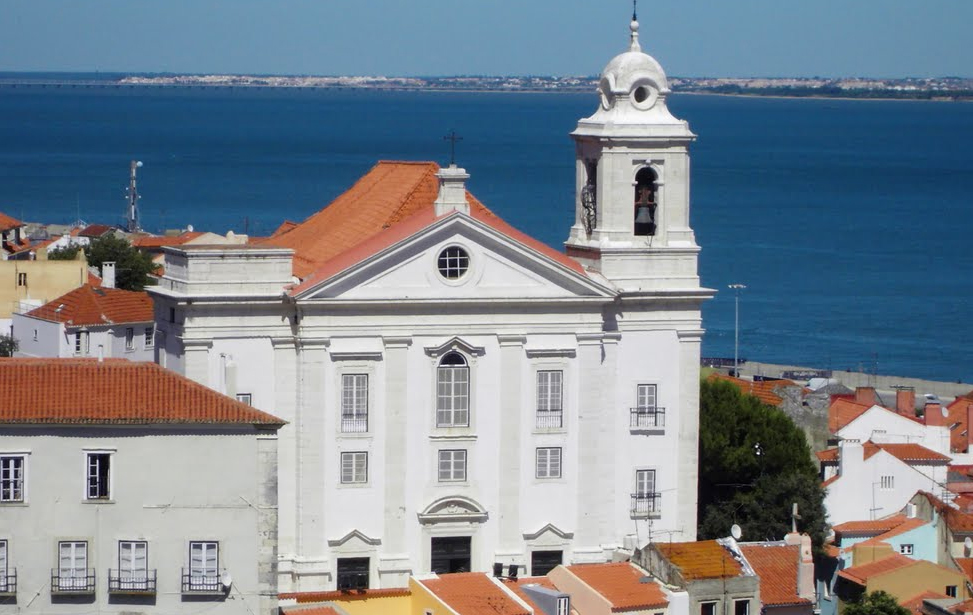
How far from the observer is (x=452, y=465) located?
48188 millimetres

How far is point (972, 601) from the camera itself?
47.1m

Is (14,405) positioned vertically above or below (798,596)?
above

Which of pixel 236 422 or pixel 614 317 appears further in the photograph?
pixel 614 317

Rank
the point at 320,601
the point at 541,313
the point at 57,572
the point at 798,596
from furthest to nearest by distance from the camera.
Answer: the point at 541,313
the point at 798,596
the point at 320,601
the point at 57,572

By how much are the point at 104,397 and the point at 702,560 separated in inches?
471

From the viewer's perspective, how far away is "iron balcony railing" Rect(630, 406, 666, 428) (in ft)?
163

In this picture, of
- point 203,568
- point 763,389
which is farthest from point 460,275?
point 763,389

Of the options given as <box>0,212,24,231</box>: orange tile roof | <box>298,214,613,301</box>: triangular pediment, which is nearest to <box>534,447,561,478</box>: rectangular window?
<box>298,214,613,301</box>: triangular pediment

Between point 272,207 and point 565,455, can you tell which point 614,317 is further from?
point 272,207

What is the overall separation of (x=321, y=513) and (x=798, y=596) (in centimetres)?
845

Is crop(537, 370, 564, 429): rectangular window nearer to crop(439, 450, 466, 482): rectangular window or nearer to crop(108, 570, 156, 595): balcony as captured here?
crop(439, 450, 466, 482): rectangular window

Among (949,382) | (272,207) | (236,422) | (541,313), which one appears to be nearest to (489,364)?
(541,313)

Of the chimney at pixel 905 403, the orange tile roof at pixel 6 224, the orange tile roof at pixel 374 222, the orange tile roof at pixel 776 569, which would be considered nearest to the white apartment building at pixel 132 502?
the orange tile roof at pixel 776 569

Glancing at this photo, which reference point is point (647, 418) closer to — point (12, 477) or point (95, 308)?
point (12, 477)
